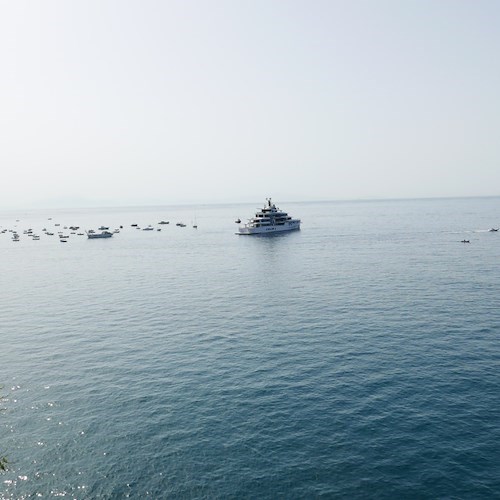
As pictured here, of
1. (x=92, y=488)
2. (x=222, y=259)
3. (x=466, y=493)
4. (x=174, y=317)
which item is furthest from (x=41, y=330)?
(x=222, y=259)

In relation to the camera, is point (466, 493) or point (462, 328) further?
point (462, 328)

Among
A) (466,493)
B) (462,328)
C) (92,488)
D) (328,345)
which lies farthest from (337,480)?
(462,328)

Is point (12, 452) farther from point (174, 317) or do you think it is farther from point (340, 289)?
point (340, 289)

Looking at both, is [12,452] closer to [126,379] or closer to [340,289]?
[126,379]

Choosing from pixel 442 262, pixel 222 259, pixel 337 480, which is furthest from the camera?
pixel 222 259

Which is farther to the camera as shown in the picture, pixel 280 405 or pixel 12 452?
pixel 280 405

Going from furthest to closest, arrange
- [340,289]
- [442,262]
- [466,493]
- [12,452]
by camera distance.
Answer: [442,262], [340,289], [12,452], [466,493]
